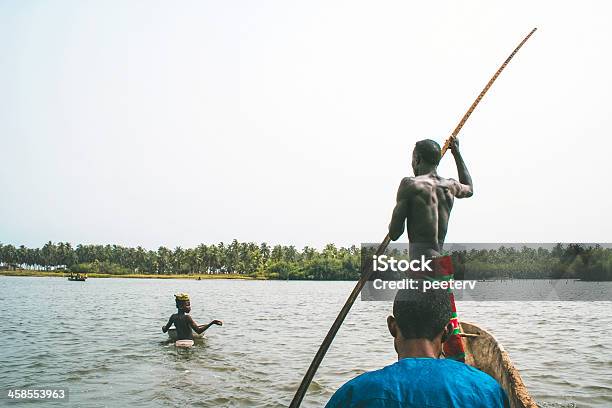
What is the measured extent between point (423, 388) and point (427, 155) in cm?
328

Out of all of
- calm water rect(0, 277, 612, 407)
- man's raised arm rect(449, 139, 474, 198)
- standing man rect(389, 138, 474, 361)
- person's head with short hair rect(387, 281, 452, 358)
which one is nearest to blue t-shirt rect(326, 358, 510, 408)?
person's head with short hair rect(387, 281, 452, 358)

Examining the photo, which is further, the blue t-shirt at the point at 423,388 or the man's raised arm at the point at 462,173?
the man's raised arm at the point at 462,173

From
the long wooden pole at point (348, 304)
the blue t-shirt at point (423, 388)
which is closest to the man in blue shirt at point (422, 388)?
the blue t-shirt at point (423, 388)

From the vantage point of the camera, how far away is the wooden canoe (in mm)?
4605

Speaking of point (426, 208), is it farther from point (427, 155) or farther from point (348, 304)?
point (348, 304)

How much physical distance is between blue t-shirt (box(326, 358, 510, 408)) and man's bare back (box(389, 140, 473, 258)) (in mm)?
2749

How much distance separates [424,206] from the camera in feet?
15.4

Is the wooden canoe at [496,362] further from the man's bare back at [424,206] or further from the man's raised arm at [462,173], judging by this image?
the man's raised arm at [462,173]

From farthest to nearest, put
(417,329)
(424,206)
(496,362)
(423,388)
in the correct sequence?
(496,362)
(424,206)
(417,329)
(423,388)

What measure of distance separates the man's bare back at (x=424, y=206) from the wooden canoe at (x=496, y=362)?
1374mm

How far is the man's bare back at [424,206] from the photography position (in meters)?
4.69

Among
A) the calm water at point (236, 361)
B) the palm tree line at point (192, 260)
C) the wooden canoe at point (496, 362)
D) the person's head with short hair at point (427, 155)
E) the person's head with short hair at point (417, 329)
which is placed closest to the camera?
the person's head with short hair at point (417, 329)

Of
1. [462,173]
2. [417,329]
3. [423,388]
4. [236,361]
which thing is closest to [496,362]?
[462,173]

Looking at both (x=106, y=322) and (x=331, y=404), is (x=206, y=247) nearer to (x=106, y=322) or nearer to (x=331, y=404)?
(x=106, y=322)
